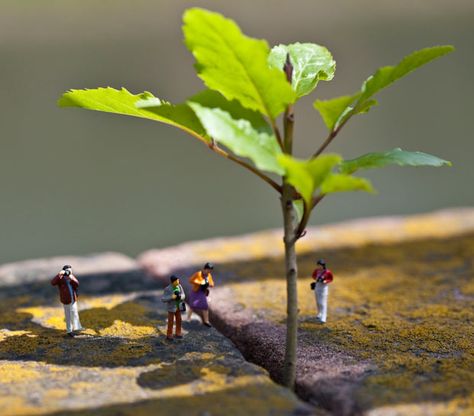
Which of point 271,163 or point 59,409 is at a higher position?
point 271,163

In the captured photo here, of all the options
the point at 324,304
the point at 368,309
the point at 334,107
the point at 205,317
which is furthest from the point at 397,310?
the point at 334,107

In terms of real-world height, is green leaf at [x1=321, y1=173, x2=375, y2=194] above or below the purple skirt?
above

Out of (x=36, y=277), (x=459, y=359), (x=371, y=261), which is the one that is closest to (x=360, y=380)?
(x=459, y=359)

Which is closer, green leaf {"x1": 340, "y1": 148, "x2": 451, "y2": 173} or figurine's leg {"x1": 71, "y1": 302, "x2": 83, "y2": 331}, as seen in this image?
green leaf {"x1": 340, "y1": 148, "x2": 451, "y2": 173}

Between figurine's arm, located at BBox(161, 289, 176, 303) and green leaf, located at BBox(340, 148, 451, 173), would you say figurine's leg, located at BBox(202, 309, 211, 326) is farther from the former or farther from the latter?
green leaf, located at BBox(340, 148, 451, 173)

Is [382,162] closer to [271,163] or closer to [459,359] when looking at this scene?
[271,163]

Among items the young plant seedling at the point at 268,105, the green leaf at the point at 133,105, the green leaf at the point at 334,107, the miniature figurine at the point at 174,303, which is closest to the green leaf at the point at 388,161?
the young plant seedling at the point at 268,105

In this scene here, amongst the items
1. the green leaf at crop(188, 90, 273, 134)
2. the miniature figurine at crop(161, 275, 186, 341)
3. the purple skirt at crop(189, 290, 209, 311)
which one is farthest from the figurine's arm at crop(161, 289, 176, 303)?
the green leaf at crop(188, 90, 273, 134)
